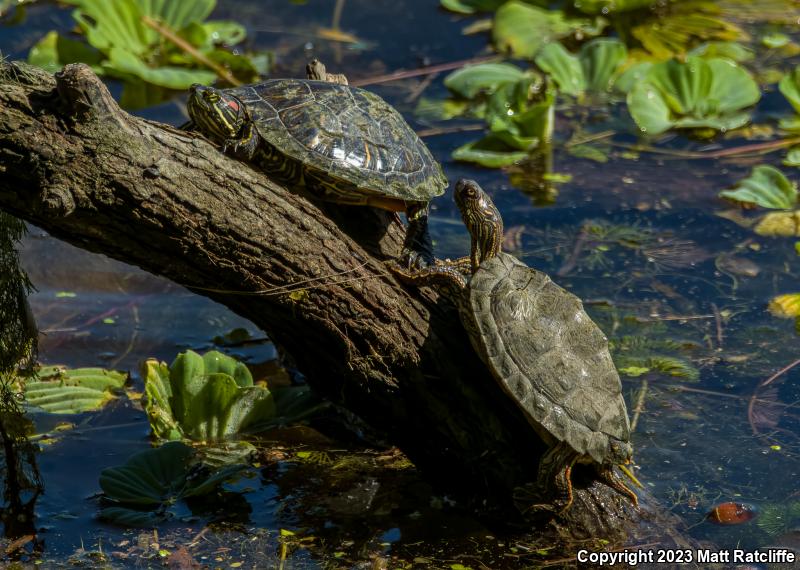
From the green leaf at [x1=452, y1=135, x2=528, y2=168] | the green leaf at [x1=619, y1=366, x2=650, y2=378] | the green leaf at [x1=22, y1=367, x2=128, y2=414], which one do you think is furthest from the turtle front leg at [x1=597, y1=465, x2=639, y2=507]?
the green leaf at [x1=452, y1=135, x2=528, y2=168]

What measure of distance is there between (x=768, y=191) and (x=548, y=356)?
325 centimetres

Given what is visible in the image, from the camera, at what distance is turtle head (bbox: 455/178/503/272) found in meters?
4.66

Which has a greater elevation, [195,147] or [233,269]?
[195,147]

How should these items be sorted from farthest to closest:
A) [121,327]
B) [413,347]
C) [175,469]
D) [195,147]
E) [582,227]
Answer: [582,227] < [121,327] < [175,469] < [413,347] < [195,147]

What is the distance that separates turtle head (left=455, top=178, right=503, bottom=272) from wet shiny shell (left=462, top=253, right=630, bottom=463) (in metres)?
0.33

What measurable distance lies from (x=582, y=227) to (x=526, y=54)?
2.50 metres

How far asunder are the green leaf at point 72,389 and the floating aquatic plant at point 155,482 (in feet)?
2.22

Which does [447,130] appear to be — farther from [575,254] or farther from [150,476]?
[150,476]

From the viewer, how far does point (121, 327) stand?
5.84 metres

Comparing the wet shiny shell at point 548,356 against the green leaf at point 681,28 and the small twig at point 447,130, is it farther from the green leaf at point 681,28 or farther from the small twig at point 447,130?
the green leaf at point 681,28

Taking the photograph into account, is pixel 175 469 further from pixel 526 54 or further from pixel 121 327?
pixel 526 54

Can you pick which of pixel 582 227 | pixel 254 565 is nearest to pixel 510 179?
pixel 582 227

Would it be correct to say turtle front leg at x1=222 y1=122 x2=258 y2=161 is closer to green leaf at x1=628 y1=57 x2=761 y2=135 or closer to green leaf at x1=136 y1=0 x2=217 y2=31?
green leaf at x1=628 y1=57 x2=761 y2=135

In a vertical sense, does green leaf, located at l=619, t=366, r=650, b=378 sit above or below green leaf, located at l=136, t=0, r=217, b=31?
below
